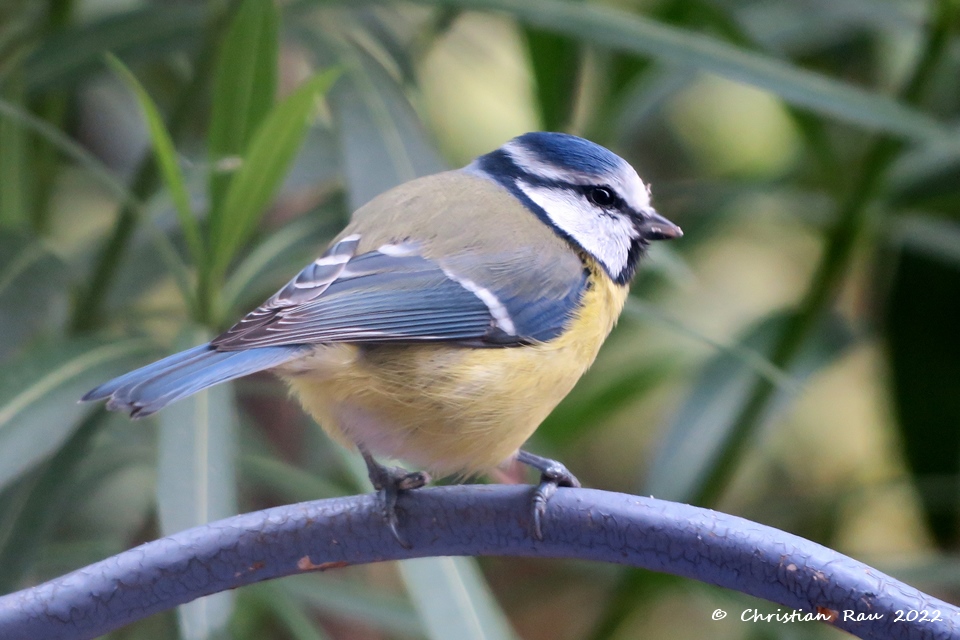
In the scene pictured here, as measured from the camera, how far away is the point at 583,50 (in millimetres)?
1724

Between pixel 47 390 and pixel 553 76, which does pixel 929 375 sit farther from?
pixel 47 390

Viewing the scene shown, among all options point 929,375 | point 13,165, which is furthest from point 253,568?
point 929,375

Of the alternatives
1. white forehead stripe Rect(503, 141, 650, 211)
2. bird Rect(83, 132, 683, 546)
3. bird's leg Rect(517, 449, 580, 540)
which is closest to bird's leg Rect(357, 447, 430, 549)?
bird Rect(83, 132, 683, 546)

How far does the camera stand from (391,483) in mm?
990

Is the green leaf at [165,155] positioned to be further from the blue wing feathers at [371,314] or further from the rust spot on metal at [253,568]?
the rust spot on metal at [253,568]

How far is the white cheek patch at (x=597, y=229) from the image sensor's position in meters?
1.22

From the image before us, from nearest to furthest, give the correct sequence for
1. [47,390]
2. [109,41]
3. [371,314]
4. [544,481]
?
[544,481] < [371,314] < [47,390] < [109,41]

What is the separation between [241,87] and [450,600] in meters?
0.62

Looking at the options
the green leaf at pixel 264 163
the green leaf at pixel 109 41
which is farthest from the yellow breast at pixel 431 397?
the green leaf at pixel 109 41

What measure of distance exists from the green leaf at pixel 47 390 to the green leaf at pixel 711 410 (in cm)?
81

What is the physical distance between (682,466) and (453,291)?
0.68m

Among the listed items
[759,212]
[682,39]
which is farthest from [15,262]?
[759,212]

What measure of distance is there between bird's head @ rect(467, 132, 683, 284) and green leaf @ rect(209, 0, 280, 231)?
32 centimetres

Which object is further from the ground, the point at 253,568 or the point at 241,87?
the point at 241,87
